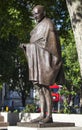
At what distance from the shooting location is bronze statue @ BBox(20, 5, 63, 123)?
9.52 m

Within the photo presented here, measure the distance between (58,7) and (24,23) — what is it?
6.68ft

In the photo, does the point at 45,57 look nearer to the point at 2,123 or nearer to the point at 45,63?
the point at 45,63

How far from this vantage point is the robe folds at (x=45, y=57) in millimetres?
9516

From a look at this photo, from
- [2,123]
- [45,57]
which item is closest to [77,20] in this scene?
[45,57]

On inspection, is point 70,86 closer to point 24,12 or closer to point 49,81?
point 24,12

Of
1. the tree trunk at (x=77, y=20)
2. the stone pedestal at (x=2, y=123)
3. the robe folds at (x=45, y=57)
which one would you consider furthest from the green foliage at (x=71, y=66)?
the tree trunk at (x=77, y=20)

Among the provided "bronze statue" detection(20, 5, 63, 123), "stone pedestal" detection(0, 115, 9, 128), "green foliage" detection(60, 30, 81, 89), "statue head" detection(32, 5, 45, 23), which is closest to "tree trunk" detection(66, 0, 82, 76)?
"bronze statue" detection(20, 5, 63, 123)

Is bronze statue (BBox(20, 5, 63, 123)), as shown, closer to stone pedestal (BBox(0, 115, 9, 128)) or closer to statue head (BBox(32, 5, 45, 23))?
statue head (BBox(32, 5, 45, 23))

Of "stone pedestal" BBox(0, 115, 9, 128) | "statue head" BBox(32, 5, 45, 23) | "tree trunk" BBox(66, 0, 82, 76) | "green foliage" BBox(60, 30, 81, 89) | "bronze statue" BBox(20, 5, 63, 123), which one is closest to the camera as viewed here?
"tree trunk" BBox(66, 0, 82, 76)

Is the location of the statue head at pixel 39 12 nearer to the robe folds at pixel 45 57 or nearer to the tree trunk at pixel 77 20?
the robe folds at pixel 45 57

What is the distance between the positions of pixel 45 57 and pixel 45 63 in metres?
0.13

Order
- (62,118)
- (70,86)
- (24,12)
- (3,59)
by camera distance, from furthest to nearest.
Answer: (70,86) < (3,59) < (24,12) < (62,118)

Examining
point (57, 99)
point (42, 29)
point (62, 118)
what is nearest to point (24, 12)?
point (62, 118)

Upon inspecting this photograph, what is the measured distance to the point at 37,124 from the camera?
899cm
